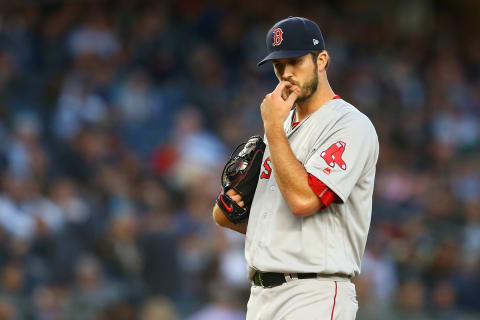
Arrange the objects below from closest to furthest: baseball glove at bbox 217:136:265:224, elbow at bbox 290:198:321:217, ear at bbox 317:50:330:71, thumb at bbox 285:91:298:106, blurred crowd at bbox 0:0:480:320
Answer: elbow at bbox 290:198:321:217, thumb at bbox 285:91:298:106, ear at bbox 317:50:330:71, baseball glove at bbox 217:136:265:224, blurred crowd at bbox 0:0:480:320

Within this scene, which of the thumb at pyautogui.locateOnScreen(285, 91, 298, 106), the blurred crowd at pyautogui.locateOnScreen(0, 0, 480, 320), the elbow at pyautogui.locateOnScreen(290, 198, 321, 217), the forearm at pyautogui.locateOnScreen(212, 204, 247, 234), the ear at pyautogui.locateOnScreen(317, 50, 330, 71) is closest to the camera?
the elbow at pyautogui.locateOnScreen(290, 198, 321, 217)

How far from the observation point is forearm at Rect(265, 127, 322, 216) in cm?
343

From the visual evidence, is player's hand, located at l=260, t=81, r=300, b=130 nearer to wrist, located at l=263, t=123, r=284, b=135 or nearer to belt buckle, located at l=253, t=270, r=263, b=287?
wrist, located at l=263, t=123, r=284, b=135

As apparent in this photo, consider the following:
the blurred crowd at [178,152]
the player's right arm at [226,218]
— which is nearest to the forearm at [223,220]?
the player's right arm at [226,218]

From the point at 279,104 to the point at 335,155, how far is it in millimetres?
289

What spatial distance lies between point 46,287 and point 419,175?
16.6ft

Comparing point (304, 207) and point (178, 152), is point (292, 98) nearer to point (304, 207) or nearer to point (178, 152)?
point (304, 207)

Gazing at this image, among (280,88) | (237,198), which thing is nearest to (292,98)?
(280,88)

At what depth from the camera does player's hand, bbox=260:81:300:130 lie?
3490 millimetres

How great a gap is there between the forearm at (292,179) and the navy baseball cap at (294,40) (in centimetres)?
35

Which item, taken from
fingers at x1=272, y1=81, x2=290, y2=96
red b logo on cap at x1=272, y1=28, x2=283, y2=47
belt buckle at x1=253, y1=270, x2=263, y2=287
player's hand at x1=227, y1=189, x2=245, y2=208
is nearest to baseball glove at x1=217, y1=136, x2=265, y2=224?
player's hand at x1=227, y1=189, x2=245, y2=208

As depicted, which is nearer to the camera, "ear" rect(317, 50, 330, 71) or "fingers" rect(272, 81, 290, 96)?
"fingers" rect(272, 81, 290, 96)

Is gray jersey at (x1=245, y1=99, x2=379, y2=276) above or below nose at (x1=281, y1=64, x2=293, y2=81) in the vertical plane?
below

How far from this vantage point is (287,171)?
3426 mm
